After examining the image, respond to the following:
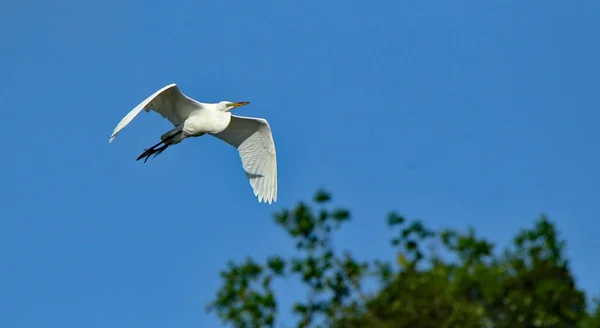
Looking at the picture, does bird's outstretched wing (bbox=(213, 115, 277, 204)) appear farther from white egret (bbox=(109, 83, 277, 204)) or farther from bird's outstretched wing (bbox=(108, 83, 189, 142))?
bird's outstretched wing (bbox=(108, 83, 189, 142))

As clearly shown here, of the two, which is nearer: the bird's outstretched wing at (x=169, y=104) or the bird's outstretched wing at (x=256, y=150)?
the bird's outstretched wing at (x=169, y=104)

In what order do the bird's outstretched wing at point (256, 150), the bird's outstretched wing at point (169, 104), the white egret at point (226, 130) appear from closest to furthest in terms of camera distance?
the bird's outstretched wing at point (169, 104), the white egret at point (226, 130), the bird's outstretched wing at point (256, 150)

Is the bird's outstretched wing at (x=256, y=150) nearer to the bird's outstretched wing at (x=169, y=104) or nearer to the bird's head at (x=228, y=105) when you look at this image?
the bird's head at (x=228, y=105)

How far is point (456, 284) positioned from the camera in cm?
1088

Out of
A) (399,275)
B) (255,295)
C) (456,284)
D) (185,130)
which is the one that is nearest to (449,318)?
(456,284)

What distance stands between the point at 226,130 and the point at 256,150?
0.60 meters

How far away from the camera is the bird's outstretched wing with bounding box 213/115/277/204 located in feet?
56.1

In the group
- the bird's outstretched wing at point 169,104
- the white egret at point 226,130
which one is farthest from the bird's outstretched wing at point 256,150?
the bird's outstretched wing at point 169,104

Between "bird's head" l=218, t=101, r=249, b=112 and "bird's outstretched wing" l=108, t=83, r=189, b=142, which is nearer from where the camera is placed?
"bird's outstretched wing" l=108, t=83, r=189, b=142

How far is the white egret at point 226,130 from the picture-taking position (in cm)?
1648

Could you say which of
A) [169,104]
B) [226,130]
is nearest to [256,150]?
[226,130]

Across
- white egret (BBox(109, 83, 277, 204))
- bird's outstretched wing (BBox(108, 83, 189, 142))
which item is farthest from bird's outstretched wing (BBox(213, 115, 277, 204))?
bird's outstretched wing (BBox(108, 83, 189, 142))

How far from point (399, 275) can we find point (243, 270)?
72.6 inches

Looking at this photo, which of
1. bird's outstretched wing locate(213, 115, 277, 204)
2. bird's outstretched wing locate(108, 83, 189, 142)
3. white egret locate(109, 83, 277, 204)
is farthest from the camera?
bird's outstretched wing locate(213, 115, 277, 204)
